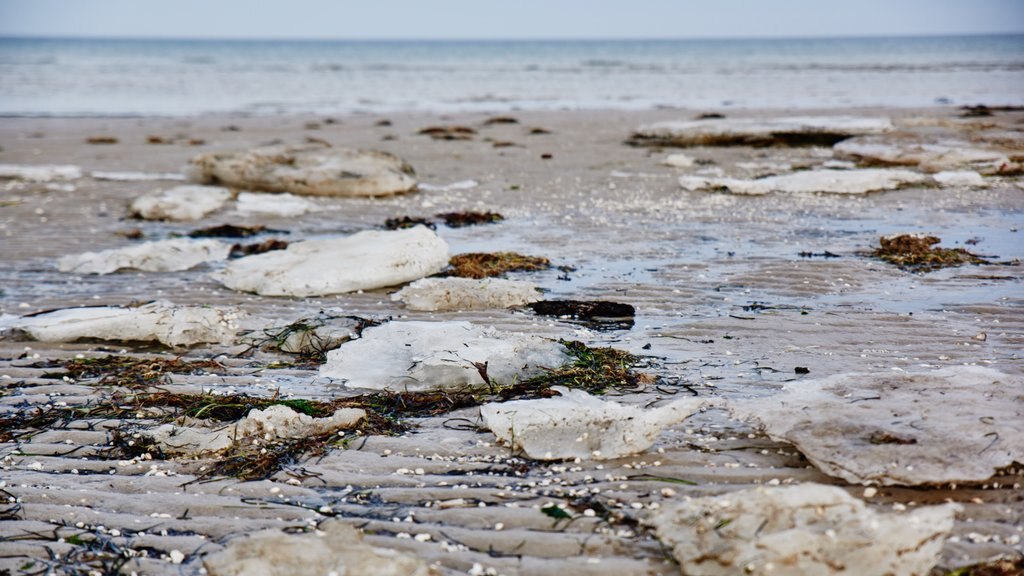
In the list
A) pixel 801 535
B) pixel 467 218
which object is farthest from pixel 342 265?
pixel 801 535

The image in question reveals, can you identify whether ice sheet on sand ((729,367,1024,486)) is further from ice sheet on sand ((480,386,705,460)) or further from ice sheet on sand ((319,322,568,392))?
ice sheet on sand ((319,322,568,392))

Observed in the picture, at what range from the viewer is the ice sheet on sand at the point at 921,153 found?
1024 centimetres

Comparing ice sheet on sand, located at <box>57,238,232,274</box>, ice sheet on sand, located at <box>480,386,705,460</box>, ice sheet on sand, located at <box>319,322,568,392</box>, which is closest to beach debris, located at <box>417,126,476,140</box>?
ice sheet on sand, located at <box>57,238,232,274</box>

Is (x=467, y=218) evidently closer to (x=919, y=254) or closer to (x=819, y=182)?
A: (x=819, y=182)

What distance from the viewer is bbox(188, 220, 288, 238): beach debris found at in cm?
824

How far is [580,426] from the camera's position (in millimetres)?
3525

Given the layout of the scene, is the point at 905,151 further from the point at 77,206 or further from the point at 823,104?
the point at 823,104

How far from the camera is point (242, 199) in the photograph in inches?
378

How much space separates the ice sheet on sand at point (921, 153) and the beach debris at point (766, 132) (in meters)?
0.79

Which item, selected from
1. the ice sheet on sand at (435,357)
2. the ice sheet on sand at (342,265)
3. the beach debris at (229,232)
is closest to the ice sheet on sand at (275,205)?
the beach debris at (229,232)

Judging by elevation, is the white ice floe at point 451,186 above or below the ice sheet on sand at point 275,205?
above

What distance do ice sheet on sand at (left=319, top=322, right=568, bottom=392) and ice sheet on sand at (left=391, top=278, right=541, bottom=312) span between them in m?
0.68

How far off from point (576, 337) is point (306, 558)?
8.59ft

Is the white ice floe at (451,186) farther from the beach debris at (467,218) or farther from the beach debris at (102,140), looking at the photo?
the beach debris at (102,140)
